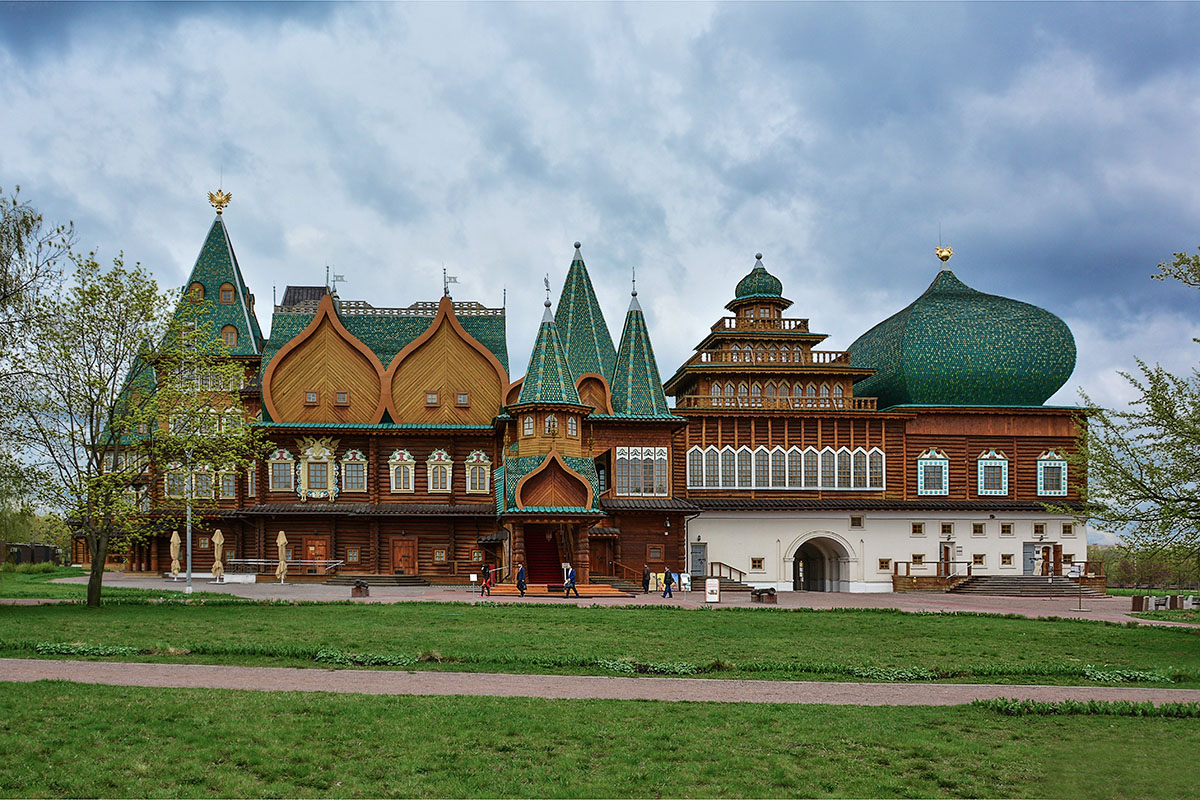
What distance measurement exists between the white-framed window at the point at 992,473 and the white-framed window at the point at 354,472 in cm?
2930

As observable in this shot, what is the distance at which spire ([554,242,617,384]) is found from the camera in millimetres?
47219

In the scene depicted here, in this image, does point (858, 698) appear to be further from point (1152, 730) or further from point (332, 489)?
point (332, 489)

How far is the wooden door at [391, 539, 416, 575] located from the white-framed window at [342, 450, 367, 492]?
3021mm

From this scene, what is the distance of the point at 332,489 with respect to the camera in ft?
154

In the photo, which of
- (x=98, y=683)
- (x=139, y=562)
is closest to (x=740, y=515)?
(x=139, y=562)

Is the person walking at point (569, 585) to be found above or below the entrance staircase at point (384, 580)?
above

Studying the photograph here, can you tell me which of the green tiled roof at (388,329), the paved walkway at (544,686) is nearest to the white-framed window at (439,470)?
the green tiled roof at (388,329)

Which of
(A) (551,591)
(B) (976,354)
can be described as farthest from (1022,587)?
(A) (551,591)

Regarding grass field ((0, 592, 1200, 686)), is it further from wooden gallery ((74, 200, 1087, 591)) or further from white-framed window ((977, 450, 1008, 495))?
white-framed window ((977, 450, 1008, 495))

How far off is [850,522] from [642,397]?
38.0 feet

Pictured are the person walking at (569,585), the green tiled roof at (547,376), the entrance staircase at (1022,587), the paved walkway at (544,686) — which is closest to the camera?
the paved walkway at (544,686)

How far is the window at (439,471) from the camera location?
4747 cm

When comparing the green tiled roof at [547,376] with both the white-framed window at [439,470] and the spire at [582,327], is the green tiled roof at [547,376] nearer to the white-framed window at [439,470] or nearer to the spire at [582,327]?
the spire at [582,327]

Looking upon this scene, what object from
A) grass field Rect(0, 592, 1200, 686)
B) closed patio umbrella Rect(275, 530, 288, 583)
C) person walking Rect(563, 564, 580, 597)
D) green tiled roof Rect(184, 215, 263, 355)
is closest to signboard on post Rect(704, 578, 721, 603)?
grass field Rect(0, 592, 1200, 686)
